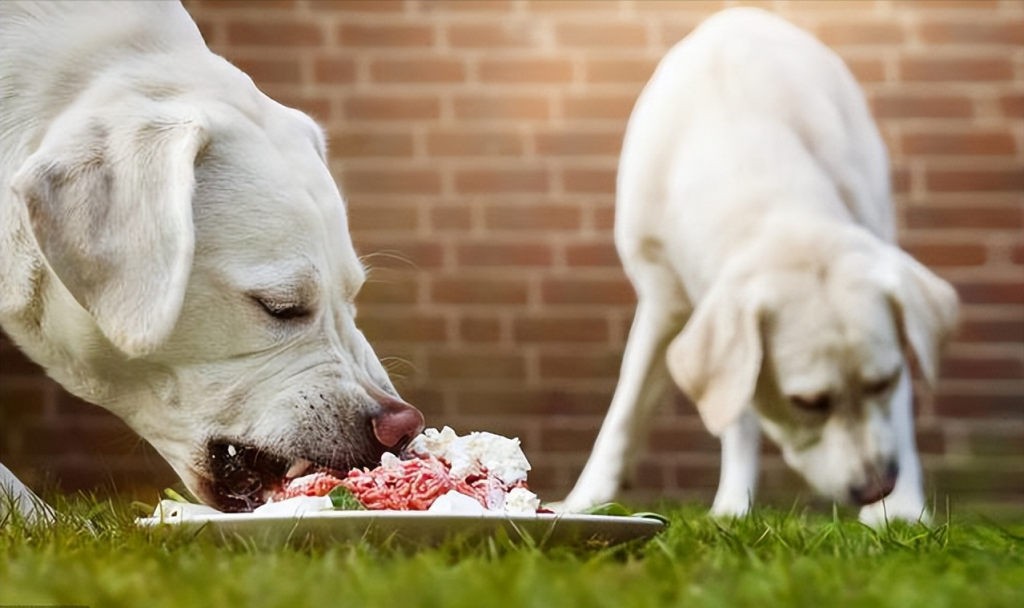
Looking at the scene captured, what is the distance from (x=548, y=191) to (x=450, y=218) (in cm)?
30

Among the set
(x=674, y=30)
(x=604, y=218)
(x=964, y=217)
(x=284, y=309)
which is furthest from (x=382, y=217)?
(x=284, y=309)

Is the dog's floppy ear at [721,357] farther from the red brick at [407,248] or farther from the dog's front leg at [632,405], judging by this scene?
the red brick at [407,248]

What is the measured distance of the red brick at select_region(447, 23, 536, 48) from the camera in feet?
13.6

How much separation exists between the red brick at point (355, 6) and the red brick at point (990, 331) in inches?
76.1

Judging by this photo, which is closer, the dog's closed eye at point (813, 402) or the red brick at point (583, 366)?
the dog's closed eye at point (813, 402)

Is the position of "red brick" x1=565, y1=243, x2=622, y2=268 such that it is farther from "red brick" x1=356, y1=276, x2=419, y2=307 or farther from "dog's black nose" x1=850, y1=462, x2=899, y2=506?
"dog's black nose" x1=850, y1=462, x2=899, y2=506

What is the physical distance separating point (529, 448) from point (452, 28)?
1265mm

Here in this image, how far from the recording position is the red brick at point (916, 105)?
417 cm

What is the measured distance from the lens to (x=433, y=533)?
4.45 ft

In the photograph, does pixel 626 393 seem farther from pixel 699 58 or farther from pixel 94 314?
pixel 94 314

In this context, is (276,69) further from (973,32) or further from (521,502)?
(521,502)

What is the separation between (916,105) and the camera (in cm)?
418

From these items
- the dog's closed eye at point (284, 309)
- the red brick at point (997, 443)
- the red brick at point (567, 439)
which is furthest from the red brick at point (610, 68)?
the dog's closed eye at point (284, 309)

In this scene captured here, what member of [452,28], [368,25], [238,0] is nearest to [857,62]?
[452,28]
